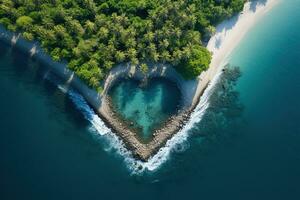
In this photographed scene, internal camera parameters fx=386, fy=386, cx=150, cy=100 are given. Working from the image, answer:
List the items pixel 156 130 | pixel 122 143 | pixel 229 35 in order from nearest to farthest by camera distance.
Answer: pixel 122 143
pixel 156 130
pixel 229 35

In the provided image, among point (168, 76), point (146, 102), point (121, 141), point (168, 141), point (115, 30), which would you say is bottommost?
point (121, 141)

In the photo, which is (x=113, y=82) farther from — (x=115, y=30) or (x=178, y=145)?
(x=178, y=145)

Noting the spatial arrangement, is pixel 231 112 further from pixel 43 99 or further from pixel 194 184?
pixel 43 99

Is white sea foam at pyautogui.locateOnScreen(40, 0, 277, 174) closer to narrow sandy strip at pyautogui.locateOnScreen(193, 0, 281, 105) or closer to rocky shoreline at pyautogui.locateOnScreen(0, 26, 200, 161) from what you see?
narrow sandy strip at pyautogui.locateOnScreen(193, 0, 281, 105)

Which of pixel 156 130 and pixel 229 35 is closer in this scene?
pixel 156 130

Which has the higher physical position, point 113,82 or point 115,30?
point 115,30

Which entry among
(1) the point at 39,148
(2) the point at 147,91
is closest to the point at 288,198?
(2) the point at 147,91

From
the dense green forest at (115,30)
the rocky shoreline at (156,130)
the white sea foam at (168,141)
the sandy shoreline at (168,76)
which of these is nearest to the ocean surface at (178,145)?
the white sea foam at (168,141)

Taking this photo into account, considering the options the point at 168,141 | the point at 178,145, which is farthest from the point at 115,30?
the point at 178,145

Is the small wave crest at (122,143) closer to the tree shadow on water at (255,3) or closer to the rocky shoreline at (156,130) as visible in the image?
the rocky shoreline at (156,130)
